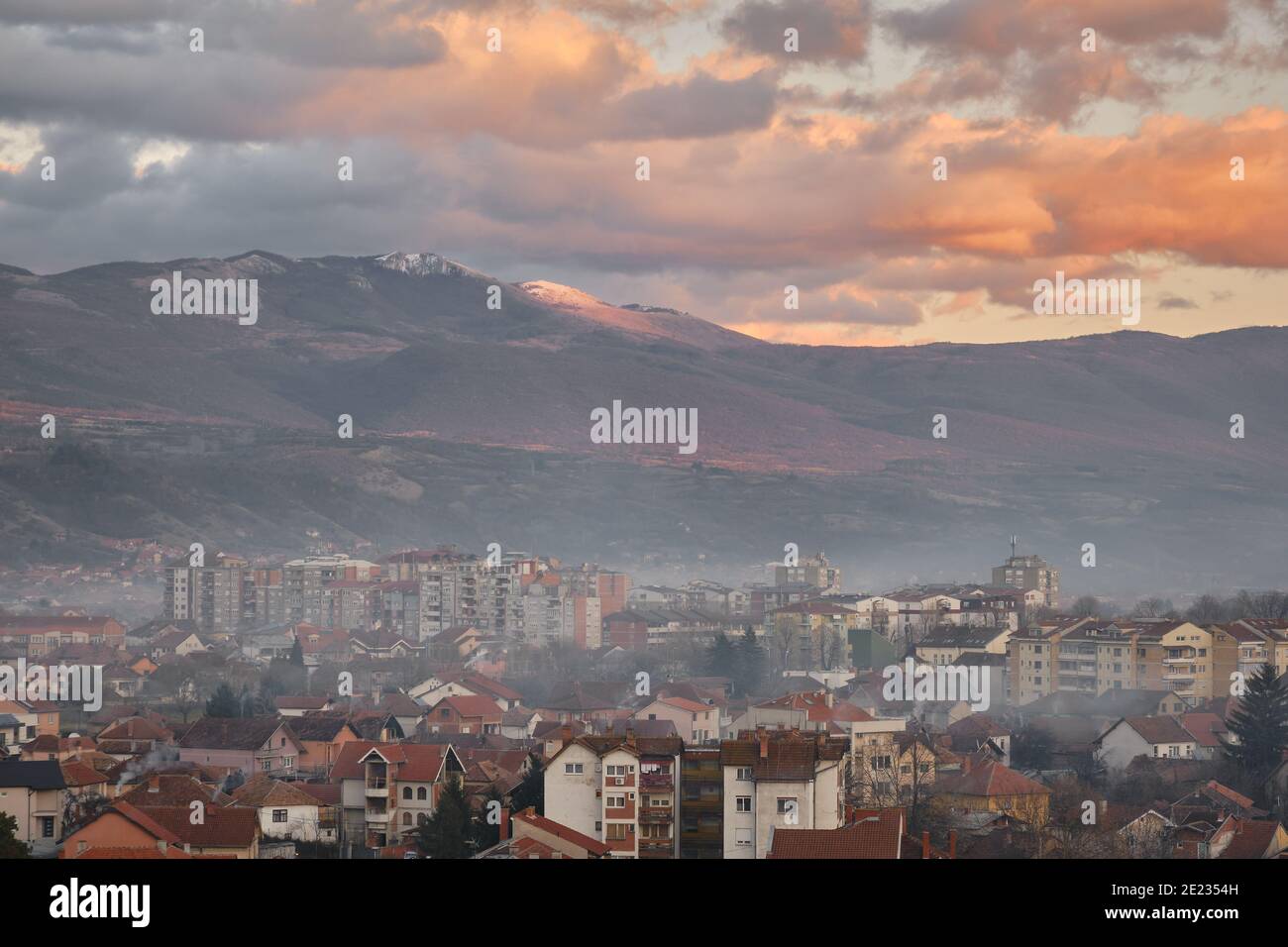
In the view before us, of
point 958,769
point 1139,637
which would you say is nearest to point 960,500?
point 1139,637

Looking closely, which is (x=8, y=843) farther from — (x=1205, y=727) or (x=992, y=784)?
(x=1205, y=727)

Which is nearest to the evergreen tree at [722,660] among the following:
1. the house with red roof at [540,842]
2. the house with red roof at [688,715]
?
the house with red roof at [688,715]

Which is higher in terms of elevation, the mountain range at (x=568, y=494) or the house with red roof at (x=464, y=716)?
the mountain range at (x=568, y=494)

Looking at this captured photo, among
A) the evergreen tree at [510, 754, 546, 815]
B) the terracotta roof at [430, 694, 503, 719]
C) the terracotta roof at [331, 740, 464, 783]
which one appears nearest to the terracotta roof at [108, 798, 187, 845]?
the evergreen tree at [510, 754, 546, 815]

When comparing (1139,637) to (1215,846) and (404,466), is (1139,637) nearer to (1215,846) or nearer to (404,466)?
(1215,846)

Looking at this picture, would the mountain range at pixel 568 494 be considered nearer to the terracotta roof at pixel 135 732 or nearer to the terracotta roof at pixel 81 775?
the terracotta roof at pixel 135 732

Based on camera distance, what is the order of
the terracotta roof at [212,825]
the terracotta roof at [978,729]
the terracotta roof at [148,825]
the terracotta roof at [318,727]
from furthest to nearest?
the terracotta roof at [978,729], the terracotta roof at [318,727], the terracotta roof at [212,825], the terracotta roof at [148,825]
